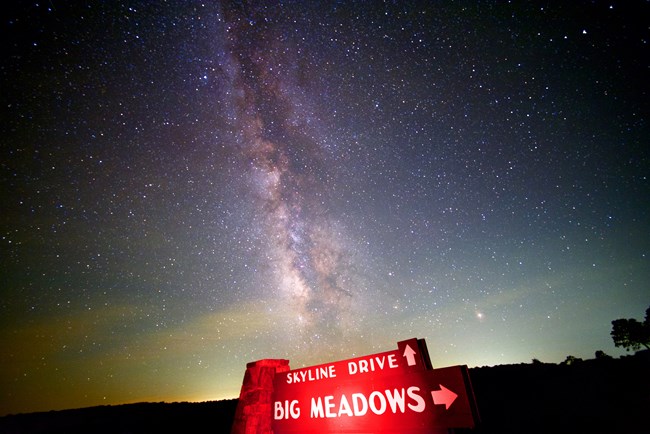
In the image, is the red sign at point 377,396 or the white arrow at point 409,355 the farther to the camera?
the white arrow at point 409,355

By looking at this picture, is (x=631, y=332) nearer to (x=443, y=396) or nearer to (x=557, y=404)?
(x=557, y=404)

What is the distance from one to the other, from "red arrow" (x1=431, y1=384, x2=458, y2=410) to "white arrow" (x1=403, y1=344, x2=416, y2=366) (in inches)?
17.6

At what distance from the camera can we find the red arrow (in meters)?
3.09

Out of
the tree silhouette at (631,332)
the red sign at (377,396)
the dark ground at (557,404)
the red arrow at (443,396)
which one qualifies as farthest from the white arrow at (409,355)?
the tree silhouette at (631,332)

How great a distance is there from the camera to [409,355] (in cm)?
376

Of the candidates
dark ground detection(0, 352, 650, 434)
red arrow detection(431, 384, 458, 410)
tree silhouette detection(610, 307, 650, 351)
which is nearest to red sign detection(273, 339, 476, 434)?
red arrow detection(431, 384, 458, 410)

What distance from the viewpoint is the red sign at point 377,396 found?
3.12m

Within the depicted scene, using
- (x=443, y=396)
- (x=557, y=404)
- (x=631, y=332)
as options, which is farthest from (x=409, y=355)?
(x=631, y=332)

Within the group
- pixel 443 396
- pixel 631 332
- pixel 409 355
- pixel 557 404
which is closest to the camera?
pixel 443 396

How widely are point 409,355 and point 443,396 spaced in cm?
65

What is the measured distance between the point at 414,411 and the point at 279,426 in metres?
2.88

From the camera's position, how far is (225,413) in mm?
31703

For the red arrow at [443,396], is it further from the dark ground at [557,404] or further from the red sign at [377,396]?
the dark ground at [557,404]

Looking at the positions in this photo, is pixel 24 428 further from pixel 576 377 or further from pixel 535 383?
pixel 576 377
